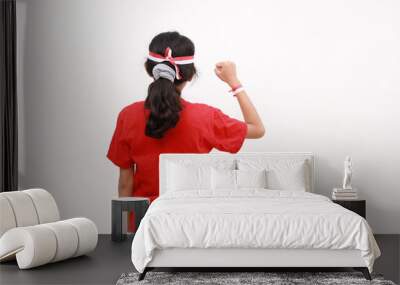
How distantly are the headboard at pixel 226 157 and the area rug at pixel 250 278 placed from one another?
185cm

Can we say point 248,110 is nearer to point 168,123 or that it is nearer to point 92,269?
point 168,123

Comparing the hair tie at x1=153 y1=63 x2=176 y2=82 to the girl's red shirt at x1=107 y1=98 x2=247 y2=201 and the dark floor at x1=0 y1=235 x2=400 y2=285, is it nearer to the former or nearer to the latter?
the girl's red shirt at x1=107 y1=98 x2=247 y2=201

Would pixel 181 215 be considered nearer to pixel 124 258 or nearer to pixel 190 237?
pixel 190 237

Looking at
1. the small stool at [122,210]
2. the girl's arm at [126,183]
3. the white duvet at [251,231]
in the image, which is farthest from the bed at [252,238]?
the girl's arm at [126,183]

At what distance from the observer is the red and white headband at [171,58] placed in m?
7.17

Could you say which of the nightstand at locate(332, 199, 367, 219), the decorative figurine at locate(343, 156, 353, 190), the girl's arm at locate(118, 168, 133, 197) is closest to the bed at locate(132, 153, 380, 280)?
the nightstand at locate(332, 199, 367, 219)

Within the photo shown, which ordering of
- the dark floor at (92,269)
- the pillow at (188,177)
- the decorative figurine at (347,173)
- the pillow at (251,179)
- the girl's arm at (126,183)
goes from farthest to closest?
the girl's arm at (126,183)
the decorative figurine at (347,173)
the pillow at (188,177)
the pillow at (251,179)
the dark floor at (92,269)

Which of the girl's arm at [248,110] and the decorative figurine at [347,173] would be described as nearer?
the decorative figurine at [347,173]

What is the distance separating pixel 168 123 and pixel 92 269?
209 cm

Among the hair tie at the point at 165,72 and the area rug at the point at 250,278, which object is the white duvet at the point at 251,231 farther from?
the hair tie at the point at 165,72

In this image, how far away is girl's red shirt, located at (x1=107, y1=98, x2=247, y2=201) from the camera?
7.12 meters

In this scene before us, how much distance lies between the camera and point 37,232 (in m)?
5.39

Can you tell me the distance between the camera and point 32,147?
7.39 metres

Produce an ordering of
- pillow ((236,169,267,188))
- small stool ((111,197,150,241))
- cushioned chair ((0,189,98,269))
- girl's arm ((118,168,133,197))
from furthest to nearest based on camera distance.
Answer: girl's arm ((118,168,133,197))
small stool ((111,197,150,241))
pillow ((236,169,267,188))
cushioned chair ((0,189,98,269))
